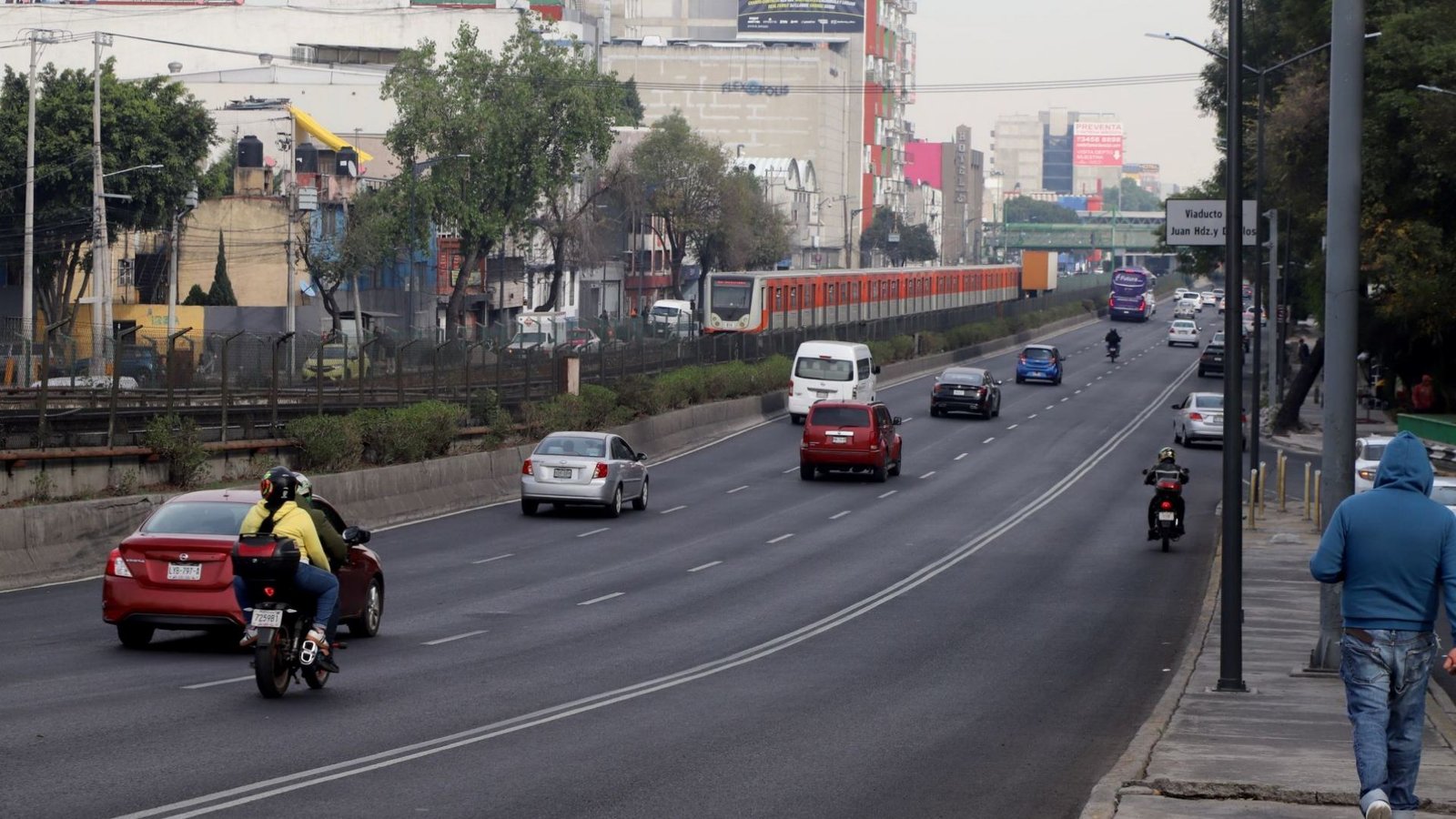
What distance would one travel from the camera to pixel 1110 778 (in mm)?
10633

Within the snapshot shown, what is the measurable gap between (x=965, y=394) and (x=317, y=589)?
4337 cm

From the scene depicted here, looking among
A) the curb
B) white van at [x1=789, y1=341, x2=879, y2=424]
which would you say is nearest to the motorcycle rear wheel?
the curb

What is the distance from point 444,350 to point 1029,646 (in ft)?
76.1

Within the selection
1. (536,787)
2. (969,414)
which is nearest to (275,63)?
(969,414)

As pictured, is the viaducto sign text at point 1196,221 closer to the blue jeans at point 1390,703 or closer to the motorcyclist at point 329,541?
the motorcyclist at point 329,541

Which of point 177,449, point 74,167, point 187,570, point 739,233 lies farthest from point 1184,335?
point 187,570

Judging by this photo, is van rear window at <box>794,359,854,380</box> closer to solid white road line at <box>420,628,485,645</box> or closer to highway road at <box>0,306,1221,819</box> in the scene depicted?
highway road at <box>0,306,1221,819</box>

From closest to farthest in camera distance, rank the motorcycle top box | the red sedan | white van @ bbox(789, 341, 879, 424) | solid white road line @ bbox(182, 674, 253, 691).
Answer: the motorcycle top box → solid white road line @ bbox(182, 674, 253, 691) → the red sedan → white van @ bbox(789, 341, 879, 424)

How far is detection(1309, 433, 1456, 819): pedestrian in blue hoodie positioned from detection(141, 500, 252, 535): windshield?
1063 centimetres

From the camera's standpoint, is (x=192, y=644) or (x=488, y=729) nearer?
(x=488, y=729)

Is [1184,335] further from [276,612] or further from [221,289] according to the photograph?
[276,612]

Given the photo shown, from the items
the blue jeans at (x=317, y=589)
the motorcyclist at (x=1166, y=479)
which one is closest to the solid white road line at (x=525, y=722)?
the blue jeans at (x=317, y=589)

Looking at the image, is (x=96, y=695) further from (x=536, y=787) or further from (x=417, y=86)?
(x=417, y=86)

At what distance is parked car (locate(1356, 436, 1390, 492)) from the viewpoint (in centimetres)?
3195
